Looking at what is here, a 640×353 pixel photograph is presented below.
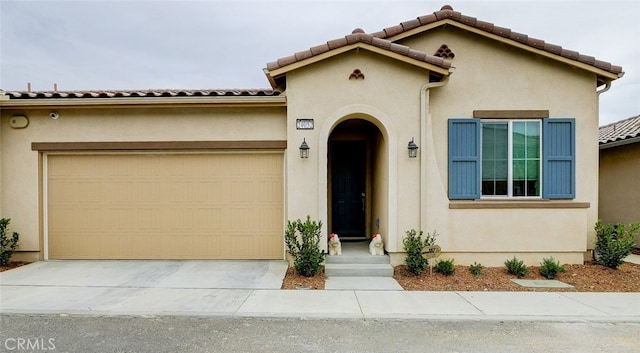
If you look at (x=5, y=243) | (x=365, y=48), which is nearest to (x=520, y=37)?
(x=365, y=48)

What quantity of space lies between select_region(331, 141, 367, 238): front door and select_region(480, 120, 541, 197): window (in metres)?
2.89

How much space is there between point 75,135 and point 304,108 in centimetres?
517

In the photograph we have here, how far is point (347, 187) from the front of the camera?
332 inches

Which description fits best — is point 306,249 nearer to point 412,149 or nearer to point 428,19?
point 412,149

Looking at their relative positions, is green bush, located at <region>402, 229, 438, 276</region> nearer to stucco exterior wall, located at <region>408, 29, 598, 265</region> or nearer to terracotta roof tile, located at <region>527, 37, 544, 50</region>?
stucco exterior wall, located at <region>408, 29, 598, 265</region>

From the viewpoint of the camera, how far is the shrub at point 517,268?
244 inches

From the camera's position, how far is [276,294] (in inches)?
202

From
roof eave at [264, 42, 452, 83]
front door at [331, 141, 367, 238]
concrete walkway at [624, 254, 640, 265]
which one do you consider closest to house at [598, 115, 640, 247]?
concrete walkway at [624, 254, 640, 265]

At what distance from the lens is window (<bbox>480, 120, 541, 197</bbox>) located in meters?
6.77

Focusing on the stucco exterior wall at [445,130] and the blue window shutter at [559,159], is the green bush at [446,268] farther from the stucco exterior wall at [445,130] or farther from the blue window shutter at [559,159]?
the blue window shutter at [559,159]

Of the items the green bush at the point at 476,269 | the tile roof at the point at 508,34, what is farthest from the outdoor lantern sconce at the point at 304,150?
the green bush at the point at 476,269

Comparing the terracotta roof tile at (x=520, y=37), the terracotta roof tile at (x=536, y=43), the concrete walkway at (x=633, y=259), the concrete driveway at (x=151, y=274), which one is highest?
the terracotta roof tile at (x=520, y=37)

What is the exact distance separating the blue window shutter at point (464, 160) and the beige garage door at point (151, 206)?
13.4 feet

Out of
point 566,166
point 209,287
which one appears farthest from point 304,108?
point 566,166
